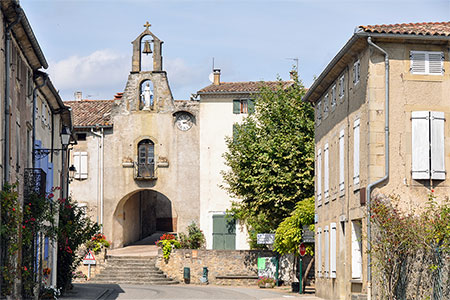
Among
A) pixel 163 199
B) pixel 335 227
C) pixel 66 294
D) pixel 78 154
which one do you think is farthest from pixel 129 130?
pixel 335 227

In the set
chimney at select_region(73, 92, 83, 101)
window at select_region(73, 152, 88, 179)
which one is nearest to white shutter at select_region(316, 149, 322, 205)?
window at select_region(73, 152, 88, 179)

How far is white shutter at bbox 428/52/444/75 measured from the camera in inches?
909

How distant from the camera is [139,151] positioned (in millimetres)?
49188

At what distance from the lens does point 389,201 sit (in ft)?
72.7

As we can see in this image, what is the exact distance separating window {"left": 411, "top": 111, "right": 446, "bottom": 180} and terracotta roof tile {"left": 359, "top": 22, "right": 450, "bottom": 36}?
2032mm

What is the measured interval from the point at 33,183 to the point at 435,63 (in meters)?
11.0

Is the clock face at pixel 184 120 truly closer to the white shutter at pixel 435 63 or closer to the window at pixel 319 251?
the window at pixel 319 251

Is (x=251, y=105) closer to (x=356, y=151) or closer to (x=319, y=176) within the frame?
(x=319, y=176)

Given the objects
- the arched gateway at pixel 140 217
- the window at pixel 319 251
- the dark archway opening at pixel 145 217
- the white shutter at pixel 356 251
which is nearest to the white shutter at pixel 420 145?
the white shutter at pixel 356 251

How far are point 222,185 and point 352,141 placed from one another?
23208 mm

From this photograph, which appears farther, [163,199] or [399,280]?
[163,199]

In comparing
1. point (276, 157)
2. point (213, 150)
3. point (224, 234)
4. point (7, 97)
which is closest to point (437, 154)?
point (7, 97)

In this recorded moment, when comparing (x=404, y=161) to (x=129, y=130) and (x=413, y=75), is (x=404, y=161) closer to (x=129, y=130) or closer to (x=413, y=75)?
(x=413, y=75)

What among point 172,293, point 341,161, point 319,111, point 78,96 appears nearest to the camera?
point 341,161
